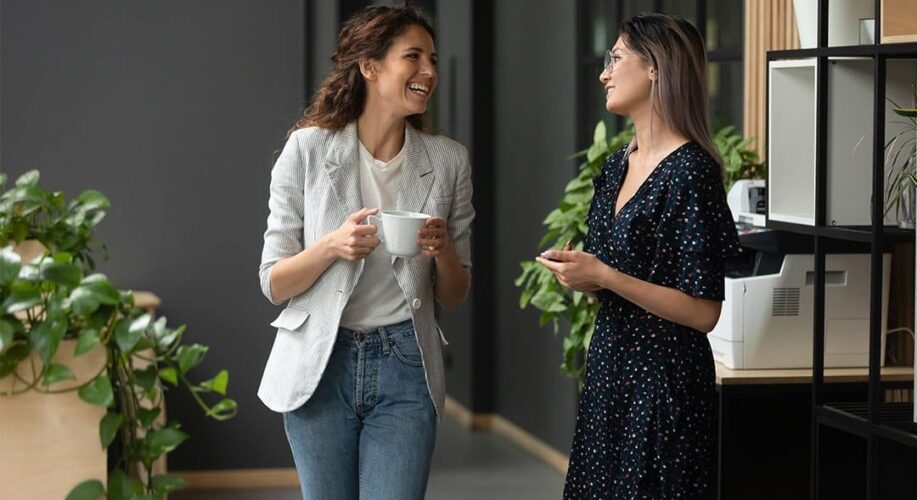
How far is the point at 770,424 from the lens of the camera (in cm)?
329

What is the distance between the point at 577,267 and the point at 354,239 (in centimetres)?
41

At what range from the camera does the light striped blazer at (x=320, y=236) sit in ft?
7.89

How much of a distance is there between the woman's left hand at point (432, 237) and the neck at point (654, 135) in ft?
1.43

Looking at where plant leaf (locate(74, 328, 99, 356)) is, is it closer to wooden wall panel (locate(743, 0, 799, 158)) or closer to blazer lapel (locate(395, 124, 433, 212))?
blazer lapel (locate(395, 124, 433, 212))

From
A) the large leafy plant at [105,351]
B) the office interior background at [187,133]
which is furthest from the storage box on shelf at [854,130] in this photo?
the office interior background at [187,133]

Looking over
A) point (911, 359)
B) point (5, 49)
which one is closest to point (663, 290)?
point (911, 359)

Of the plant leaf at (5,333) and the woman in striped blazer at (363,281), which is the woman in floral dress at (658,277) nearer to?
the woman in striped blazer at (363,281)

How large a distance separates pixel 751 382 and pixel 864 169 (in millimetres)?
603

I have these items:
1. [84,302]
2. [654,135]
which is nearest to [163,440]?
[84,302]

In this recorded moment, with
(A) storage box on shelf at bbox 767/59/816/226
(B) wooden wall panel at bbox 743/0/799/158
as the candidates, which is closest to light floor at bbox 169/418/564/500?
(B) wooden wall panel at bbox 743/0/799/158

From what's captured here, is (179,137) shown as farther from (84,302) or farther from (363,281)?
(84,302)

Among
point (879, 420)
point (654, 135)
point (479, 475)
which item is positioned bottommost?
point (479, 475)

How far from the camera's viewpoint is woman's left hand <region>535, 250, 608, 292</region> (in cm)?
239

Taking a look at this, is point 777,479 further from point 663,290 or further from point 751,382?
point 663,290
